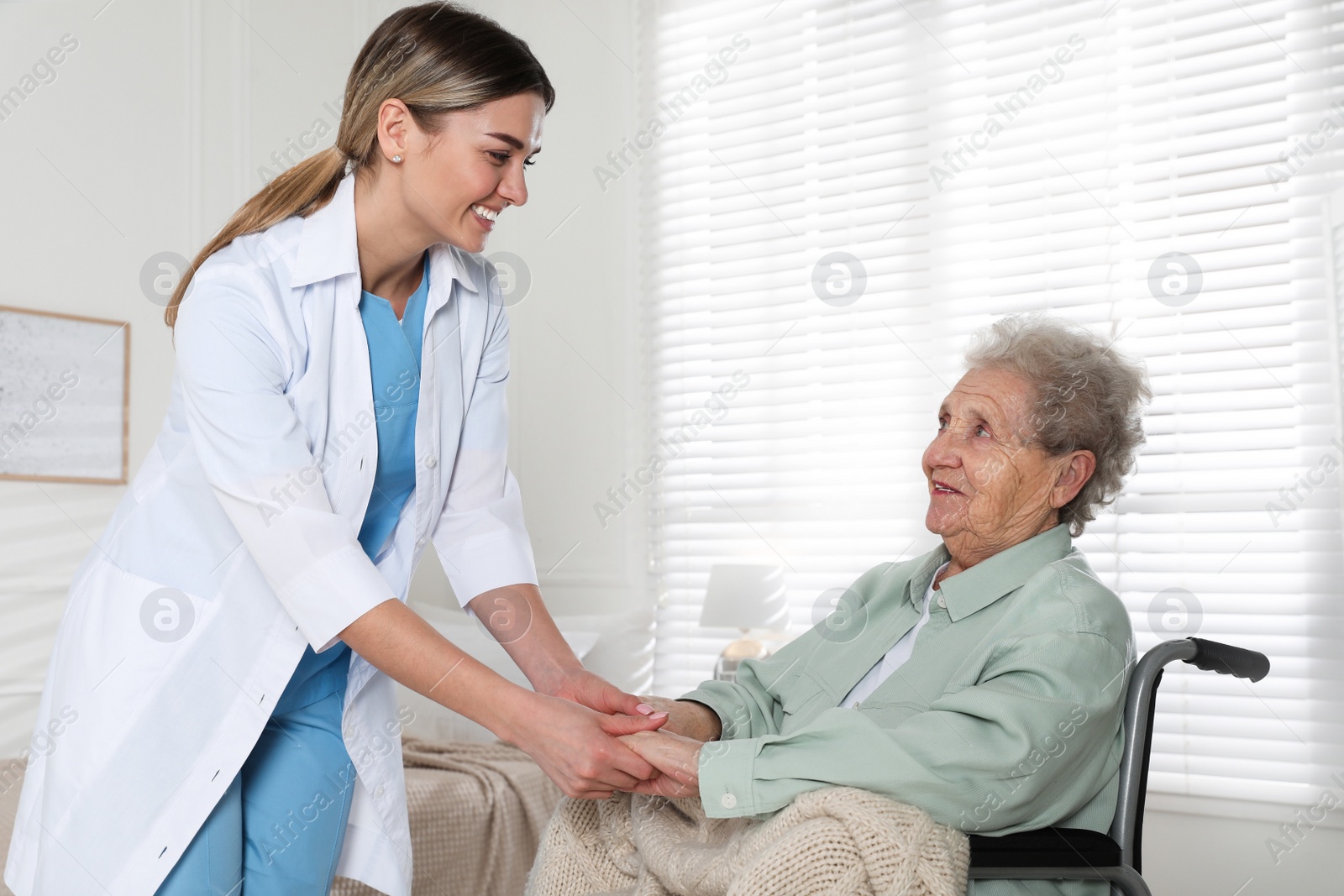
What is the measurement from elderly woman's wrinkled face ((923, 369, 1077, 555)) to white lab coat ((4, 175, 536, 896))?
0.84 meters

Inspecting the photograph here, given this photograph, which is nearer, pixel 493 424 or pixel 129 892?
pixel 129 892

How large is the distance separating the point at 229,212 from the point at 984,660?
11.3 ft

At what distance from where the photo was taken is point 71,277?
138 inches

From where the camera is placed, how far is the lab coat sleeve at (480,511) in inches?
61.1

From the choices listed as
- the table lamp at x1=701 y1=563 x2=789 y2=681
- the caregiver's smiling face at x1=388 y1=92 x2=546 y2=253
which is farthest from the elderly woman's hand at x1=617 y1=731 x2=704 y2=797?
the table lamp at x1=701 y1=563 x2=789 y2=681

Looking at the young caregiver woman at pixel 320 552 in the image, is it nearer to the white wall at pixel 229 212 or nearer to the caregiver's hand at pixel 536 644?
the caregiver's hand at pixel 536 644

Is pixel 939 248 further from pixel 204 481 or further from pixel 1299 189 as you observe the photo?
pixel 204 481

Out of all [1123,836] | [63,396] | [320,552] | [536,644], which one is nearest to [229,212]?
[63,396]

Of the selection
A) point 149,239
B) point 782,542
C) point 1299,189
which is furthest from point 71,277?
point 1299,189

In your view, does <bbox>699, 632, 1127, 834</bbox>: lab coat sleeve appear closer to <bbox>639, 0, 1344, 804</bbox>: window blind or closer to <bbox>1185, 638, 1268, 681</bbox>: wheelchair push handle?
<bbox>1185, 638, 1268, 681</bbox>: wheelchair push handle

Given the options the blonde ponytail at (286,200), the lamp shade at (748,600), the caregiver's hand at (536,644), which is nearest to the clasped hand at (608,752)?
the caregiver's hand at (536,644)

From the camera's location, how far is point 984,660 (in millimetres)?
1348

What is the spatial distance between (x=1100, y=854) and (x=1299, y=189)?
7.58ft

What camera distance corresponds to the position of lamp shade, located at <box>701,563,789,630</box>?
3.28 meters
